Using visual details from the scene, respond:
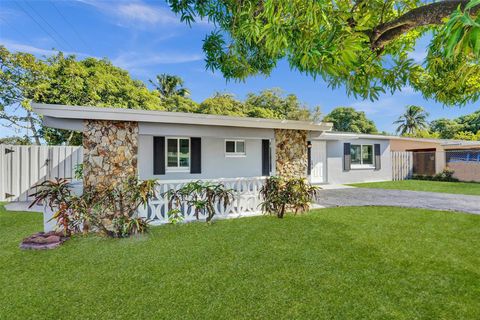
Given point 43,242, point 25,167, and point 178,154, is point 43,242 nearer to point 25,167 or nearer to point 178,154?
point 178,154

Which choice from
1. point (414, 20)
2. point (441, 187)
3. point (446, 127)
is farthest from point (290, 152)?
point (446, 127)

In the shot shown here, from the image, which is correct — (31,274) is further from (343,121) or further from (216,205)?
(343,121)

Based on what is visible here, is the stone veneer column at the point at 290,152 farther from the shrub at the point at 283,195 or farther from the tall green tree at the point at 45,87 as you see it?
the tall green tree at the point at 45,87

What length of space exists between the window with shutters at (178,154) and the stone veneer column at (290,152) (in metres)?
4.07

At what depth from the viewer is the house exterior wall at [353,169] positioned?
1498 centimetres

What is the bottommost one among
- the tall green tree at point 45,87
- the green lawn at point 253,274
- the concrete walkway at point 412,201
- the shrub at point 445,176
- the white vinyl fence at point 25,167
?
the green lawn at point 253,274

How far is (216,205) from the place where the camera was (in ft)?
23.2

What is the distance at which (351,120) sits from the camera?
34281 millimetres

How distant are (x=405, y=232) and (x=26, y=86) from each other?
58.3ft

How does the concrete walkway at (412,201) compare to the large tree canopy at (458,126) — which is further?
the large tree canopy at (458,126)

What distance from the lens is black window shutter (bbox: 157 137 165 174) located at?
31.0ft

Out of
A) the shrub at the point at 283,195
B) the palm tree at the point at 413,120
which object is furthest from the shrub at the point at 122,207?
the palm tree at the point at 413,120

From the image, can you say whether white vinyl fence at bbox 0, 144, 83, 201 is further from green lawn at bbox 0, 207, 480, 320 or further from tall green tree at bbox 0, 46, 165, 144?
green lawn at bbox 0, 207, 480, 320

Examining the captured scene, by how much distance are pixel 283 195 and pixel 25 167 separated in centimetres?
1022
